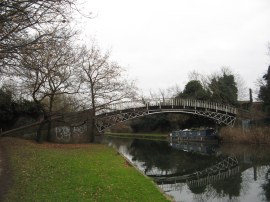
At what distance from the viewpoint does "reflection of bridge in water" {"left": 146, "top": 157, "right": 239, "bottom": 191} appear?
19.1 metres

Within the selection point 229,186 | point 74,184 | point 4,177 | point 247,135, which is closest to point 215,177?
point 229,186

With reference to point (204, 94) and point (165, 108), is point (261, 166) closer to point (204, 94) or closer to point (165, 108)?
point (165, 108)

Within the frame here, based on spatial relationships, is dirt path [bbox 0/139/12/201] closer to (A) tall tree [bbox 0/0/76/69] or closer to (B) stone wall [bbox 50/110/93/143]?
(A) tall tree [bbox 0/0/76/69]

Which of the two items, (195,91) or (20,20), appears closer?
(20,20)

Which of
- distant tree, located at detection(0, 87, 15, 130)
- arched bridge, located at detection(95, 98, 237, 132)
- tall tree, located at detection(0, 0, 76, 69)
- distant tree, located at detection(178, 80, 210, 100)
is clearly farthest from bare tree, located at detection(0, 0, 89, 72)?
distant tree, located at detection(178, 80, 210, 100)

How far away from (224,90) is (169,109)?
Answer: 12.0m

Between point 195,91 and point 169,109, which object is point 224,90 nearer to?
point 195,91

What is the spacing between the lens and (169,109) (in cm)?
4844

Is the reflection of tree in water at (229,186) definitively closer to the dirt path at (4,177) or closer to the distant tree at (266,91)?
the dirt path at (4,177)

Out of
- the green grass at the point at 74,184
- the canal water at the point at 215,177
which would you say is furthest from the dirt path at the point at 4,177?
the canal water at the point at 215,177

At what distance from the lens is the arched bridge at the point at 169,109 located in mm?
42281

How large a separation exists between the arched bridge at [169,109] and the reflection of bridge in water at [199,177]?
18.3 metres

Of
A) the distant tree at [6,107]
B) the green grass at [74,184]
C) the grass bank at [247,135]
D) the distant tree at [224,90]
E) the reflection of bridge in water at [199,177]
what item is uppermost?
the distant tree at [224,90]

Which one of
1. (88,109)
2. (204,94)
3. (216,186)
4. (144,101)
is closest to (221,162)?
(216,186)
